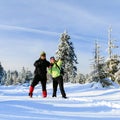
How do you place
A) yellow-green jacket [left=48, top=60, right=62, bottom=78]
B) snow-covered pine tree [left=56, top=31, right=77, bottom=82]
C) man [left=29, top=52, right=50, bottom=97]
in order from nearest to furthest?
1. man [left=29, top=52, right=50, bottom=97]
2. yellow-green jacket [left=48, top=60, right=62, bottom=78]
3. snow-covered pine tree [left=56, top=31, right=77, bottom=82]

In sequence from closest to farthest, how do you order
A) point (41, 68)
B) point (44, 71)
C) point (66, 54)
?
point (41, 68) → point (44, 71) → point (66, 54)

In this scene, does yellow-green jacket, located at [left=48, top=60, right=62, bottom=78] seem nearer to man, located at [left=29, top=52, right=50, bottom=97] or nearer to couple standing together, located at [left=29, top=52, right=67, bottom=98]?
couple standing together, located at [left=29, top=52, right=67, bottom=98]

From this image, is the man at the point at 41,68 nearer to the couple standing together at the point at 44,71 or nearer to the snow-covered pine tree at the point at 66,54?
the couple standing together at the point at 44,71

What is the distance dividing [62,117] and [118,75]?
2973 cm

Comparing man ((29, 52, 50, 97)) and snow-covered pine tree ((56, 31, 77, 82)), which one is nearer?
man ((29, 52, 50, 97))

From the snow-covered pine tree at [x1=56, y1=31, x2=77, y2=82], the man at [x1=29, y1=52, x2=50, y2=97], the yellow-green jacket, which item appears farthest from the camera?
the snow-covered pine tree at [x1=56, y1=31, x2=77, y2=82]

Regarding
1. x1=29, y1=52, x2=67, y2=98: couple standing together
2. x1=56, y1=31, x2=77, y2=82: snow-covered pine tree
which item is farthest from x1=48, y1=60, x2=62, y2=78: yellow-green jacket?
x1=56, y1=31, x2=77, y2=82: snow-covered pine tree

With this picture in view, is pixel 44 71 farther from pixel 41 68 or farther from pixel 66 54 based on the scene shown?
pixel 66 54

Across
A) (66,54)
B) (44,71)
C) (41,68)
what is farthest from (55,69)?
(66,54)

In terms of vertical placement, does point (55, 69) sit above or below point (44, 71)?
above

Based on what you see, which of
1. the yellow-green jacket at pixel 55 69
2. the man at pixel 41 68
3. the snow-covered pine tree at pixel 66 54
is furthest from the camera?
the snow-covered pine tree at pixel 66 54

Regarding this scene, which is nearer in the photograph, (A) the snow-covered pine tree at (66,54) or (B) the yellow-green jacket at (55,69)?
(B) the yellow-green jacket at (55,69)

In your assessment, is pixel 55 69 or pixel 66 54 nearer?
pixel 55 69

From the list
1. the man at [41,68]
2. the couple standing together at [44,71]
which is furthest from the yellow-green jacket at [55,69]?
the man at [41,68]
